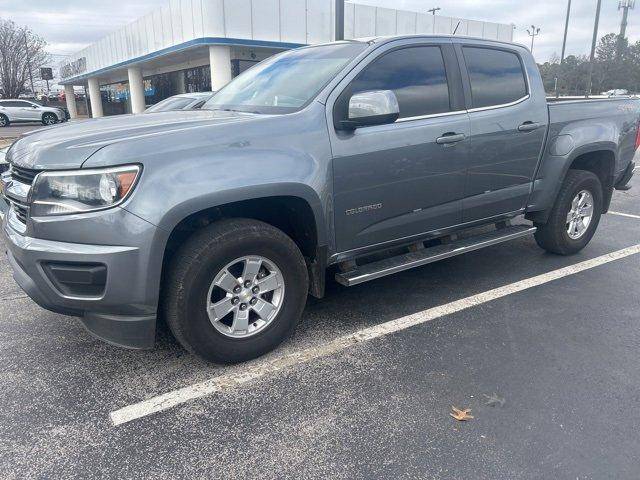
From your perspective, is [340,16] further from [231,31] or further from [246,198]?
[246,198]

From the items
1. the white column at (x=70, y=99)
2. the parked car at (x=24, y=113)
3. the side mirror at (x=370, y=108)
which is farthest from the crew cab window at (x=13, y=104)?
the side mirror at (x=370, y=108)

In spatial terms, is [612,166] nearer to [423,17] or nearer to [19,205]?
[19,205]

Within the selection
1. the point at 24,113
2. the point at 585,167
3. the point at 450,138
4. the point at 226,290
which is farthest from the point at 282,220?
the point at 24,113

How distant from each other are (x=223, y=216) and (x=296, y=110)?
801 mm

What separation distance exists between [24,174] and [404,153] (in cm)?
231

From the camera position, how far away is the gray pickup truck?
2645 millimetres

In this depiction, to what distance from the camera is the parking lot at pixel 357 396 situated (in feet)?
7.75

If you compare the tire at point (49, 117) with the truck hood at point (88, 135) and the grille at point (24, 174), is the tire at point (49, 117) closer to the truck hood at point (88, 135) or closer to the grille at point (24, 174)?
the truck hood at point (88, 135)

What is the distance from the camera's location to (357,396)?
2863mm

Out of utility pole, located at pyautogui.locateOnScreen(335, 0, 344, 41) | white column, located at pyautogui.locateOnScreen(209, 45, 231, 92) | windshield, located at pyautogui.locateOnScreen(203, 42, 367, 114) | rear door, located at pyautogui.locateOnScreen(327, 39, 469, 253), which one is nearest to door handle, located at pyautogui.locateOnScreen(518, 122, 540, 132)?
rear door, located at pyautogui.locateOnScreen(327, 39, 469, 253)

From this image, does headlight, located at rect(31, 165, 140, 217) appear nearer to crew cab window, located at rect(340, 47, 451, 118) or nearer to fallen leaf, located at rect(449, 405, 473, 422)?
crew cab window, located at rect(340, 47, 451, 118)

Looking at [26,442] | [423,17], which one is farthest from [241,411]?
[423,17]

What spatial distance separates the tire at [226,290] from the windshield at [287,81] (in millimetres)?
882

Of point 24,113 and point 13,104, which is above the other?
point 13,104
